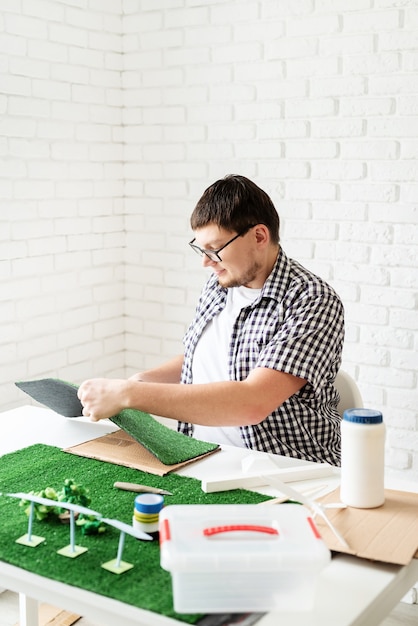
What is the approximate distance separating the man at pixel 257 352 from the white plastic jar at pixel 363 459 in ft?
1.55

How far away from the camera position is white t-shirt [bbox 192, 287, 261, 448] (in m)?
2.34

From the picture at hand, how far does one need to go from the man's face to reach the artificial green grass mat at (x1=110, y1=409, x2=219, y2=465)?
1.53 ft

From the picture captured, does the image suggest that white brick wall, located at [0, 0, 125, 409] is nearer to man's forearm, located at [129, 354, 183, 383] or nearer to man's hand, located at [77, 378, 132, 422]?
man's forearm, located at [129, 354, 183, 383]

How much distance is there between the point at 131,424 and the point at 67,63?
201 centimetres

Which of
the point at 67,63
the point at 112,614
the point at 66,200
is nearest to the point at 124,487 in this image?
the point at 112,614

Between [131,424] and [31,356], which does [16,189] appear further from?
[131,424]

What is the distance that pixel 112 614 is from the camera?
1.25 metres

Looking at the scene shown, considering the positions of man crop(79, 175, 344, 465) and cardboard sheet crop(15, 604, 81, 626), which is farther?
cardboard sheet crop(15, 604, 81, 626)

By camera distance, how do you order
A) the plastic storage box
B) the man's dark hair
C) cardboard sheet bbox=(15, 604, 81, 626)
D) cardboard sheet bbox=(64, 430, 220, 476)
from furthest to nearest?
cardboard sheet bbox=(15, 604, 81, 626) < the man's dark hair < cardboard sheet bbox=(64, 430, 220, 476) < the plastic storage box

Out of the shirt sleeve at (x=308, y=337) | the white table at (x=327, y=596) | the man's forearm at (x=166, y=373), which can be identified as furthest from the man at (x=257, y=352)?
the white table at (x=327, y=596)

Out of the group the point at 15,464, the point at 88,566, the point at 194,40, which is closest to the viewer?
the point at 88,566

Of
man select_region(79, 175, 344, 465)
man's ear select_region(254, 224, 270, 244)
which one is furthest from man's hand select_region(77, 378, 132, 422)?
man's ear select_region(254, 224, 270, 244)

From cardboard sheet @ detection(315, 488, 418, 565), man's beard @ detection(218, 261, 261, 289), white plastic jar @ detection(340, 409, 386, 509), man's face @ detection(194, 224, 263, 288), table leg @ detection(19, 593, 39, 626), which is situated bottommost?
table leg @ detection(19, 593, 39, 626)

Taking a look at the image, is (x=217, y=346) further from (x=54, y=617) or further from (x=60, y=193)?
(x=60, y=193)
